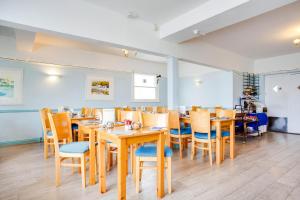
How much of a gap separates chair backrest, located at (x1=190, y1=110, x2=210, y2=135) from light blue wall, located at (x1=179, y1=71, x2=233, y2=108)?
377cm

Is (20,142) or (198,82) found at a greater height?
(198,82)

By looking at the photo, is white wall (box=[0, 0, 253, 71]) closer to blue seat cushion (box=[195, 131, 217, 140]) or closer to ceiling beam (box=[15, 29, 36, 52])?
ceiling beam (box=[15, 29, 36, 52])

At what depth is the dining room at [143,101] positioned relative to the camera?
2322 millimetres

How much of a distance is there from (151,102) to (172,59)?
321 centimetres

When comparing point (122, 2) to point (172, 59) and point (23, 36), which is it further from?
point (23, 36)

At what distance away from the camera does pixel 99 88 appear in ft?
19.9

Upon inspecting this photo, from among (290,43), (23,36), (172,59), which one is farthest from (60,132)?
(290,43)

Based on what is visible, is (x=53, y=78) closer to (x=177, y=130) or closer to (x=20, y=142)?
(x=20, y=142)

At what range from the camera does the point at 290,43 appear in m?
5.31

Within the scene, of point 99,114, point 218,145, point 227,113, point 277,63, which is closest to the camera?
point 99,114

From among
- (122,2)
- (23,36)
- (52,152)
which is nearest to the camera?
(122,2)

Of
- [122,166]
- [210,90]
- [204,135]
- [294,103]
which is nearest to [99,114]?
[122,166]

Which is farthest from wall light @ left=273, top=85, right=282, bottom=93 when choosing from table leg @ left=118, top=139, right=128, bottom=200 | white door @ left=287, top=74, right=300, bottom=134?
table leg @ left=118, top=139, right=128, bottom=200

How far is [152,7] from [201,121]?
234 cm
